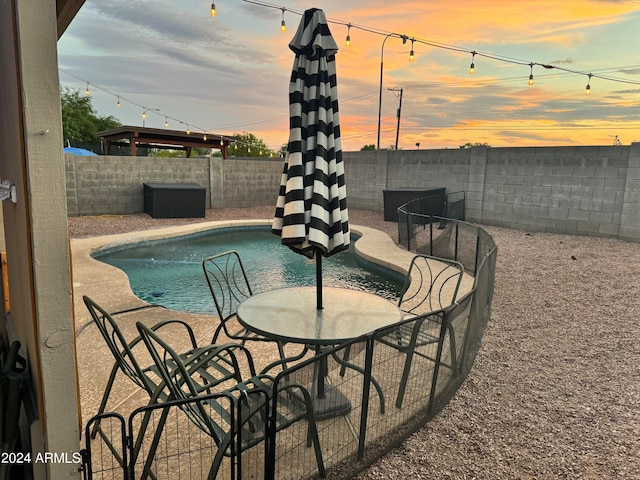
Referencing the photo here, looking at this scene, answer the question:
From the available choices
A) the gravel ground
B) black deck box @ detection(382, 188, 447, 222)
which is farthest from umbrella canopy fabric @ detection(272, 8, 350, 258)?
black deck box @ detection(382, 188, 447, 222)

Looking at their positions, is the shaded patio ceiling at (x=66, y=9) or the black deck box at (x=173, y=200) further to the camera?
the black deck box at (x=173, y=200)

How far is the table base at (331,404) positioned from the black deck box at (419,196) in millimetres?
7980

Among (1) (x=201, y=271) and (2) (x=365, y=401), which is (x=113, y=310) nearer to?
(1) (x=201, y=271)

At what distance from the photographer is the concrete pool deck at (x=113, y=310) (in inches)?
109

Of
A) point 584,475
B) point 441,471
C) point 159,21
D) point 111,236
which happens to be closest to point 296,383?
point 441,471

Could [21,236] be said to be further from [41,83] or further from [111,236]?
[111,236]

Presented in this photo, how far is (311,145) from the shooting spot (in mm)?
2477

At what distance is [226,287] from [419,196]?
644 centimetres

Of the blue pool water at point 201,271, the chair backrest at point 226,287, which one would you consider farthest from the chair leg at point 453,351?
the blue pool water at point 201,271

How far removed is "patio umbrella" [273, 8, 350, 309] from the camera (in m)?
2.43

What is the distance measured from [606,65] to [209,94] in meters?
23.7

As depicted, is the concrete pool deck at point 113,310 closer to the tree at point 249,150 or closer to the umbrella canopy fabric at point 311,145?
the umbrella canopy fabric at point 311,145

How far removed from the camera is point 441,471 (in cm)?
216

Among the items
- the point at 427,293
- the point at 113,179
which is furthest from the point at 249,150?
the point at 427,293
